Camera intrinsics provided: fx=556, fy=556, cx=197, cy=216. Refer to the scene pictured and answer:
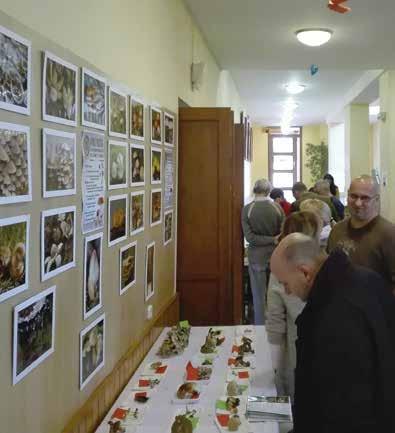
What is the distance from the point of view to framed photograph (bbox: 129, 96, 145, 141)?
292 centimetres

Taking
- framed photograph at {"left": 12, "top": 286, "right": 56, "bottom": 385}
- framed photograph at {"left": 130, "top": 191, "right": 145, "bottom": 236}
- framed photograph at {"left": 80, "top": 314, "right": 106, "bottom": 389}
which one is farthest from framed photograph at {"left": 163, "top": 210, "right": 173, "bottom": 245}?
framed photograph at {"left": 12, "top": 286, "right": 56, "bottom": 385}

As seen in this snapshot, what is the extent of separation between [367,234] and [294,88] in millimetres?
7744

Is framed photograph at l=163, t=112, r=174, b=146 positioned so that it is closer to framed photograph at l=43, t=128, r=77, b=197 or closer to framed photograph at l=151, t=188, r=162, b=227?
framed photograph at l=151, t=188, r=162, b=227

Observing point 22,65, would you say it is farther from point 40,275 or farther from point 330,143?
point 330,143

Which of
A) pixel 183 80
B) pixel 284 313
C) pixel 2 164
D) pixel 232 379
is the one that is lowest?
pixel 232 379

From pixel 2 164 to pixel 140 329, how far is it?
188 cm

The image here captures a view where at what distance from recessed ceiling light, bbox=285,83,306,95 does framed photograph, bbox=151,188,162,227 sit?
706 centimetres

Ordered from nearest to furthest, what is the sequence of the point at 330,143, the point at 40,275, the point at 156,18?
the point at 40,275 → the point at 156,18 → the point at 330,143

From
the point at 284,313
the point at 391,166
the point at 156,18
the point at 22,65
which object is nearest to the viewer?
the point at 22,65

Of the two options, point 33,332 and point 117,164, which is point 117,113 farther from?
point 33,332

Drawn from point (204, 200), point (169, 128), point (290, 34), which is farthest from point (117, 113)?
point (290, 34)

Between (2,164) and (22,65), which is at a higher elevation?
(22,65)

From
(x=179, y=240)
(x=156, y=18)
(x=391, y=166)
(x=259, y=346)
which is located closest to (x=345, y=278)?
(x=259, y=346)

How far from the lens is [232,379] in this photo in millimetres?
2764
